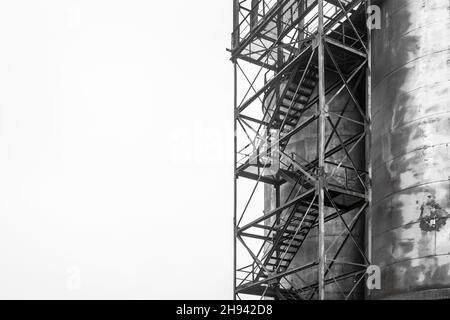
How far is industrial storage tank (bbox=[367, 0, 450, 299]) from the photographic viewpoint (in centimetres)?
2252

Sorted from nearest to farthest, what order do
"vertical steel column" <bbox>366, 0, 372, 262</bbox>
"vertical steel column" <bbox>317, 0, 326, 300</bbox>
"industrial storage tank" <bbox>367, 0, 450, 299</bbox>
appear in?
"industrial storage tank" <bbox>367, 0, 450, 299</bbox> < "vertical steel column" <bbox>317, 0, 326, 300</bbox> < "vertical steel column" <bbox>366, 0, 372, 262</bbox>

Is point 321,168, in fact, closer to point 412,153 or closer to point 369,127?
point 369,127

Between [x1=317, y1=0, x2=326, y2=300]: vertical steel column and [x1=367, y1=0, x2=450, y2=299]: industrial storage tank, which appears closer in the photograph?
[x1=367, y1=0, x2=450, y2=299]: industrial storage tank

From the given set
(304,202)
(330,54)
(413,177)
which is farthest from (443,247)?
(330,54)

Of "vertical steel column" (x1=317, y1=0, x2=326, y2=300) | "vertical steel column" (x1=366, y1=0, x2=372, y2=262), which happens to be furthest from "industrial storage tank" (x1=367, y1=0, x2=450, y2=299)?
"vertical steel column" (x1=317, y1=0, x2=326, y2=300)

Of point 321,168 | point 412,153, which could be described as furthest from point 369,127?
point 412,153

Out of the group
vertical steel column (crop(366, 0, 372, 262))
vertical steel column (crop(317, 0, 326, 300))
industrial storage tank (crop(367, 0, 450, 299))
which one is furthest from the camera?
vertical steel column (crop(366, 0, 372, 262))

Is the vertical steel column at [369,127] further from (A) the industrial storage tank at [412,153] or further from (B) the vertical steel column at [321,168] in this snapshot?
(B) the vertical steel column at [321,168]

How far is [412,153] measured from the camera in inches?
934

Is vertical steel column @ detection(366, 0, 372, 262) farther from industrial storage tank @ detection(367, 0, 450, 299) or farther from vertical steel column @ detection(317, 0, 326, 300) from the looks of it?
vertical steel column @ detection(317, 0, 326, 300)

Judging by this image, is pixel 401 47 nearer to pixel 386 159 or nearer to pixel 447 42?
pixel 447 42

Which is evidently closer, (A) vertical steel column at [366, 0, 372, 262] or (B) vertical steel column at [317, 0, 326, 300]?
(B) vertical steel column at [317, 0, 326, 300]

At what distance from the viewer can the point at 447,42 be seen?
78.7 feet

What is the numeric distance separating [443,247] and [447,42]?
6488mm
